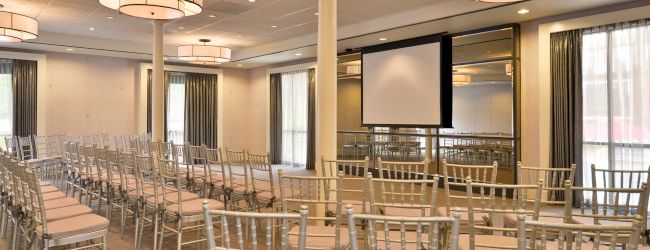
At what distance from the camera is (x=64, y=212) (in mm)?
3582

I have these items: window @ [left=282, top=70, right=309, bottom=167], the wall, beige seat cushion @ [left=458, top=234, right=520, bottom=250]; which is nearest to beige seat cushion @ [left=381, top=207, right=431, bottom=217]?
beige seat cushion @ [left=458, top=234, right=520, bottom=250]

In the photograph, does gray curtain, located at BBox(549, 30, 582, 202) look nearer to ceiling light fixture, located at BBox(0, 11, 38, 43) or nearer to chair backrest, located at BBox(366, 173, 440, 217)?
chair backrest, located at BBox(366, 173, 440, 217)

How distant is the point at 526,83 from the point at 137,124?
9547mm

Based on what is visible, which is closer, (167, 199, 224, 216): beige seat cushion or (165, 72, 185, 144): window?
(167, 199, 224, 216): beige seat cushion

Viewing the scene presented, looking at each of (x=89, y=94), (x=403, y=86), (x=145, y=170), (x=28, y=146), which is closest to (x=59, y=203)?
(x=145, y=170)

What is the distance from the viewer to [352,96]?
10453mm

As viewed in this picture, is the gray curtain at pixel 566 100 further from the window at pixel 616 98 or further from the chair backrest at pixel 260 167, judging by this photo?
the chair backrest at pixel 260 167

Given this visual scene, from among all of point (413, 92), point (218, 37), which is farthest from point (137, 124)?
point (413, 92)

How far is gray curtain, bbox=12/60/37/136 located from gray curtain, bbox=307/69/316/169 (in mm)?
6444

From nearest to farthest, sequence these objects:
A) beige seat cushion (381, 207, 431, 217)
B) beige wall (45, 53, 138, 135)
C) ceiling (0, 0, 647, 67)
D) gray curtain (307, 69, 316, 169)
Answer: beige seat cushion (381, 207, 431, 217) → ceiling (0, 0, 647, 67) → beige wall (45, 53, 138, 135) → gray curtain (307, 69, 316, 169)

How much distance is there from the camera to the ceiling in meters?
6.95

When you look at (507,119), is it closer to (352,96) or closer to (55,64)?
(352,96)

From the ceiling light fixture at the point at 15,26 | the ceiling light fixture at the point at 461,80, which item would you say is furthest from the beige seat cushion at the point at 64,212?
the ceiling light fixture at the point at 461,80

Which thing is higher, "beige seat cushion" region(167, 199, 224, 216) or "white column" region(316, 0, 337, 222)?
"white column" region(316, 0, 337, 222)
